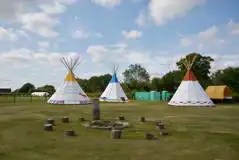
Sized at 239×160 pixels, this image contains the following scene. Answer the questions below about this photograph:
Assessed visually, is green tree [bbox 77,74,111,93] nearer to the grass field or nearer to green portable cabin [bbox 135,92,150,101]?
green portable cabin [bbox 135,92,150,101]

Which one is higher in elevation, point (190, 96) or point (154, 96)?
point (154, 96)

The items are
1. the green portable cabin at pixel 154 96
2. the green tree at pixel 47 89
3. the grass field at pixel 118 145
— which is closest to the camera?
the grass field at pixel 118 145

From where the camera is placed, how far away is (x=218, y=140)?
1230 centimetres

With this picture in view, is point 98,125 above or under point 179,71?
under

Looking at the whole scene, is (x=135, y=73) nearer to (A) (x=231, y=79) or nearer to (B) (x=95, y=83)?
(B) (x=95, y=83)

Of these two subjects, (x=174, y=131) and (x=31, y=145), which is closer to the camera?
(x=31, y=145)

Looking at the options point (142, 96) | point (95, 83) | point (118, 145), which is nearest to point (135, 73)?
point (95, 83)

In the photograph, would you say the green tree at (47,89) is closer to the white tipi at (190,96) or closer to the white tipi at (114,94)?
the white tipi at (114,94)

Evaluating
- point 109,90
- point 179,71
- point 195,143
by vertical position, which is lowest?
point 195,143

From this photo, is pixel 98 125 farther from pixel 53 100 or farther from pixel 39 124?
pixel 53 100

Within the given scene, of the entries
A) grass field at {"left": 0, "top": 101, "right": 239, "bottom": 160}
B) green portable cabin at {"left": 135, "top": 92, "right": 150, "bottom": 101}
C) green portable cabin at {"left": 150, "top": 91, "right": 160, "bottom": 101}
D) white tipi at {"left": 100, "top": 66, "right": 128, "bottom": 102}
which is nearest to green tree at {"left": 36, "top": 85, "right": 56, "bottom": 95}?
green portable cabin at {"left": 135, "top": 92, "right": 150, "bottom": 101}

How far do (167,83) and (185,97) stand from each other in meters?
25.1

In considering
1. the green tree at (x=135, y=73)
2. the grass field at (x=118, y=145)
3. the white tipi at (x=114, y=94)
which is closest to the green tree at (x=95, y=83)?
the green tree at (x=135, y=73)

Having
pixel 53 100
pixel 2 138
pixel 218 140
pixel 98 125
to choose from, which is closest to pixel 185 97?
pixel 53 100
